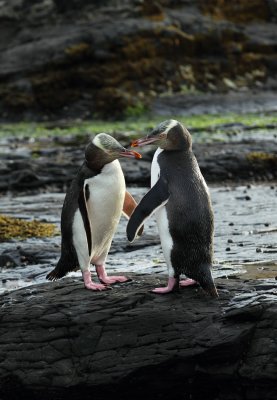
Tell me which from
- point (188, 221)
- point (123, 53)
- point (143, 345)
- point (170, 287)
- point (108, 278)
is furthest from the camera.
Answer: point (123, 53)

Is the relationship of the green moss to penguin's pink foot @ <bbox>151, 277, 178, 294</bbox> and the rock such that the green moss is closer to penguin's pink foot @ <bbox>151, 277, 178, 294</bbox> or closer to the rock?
the rock

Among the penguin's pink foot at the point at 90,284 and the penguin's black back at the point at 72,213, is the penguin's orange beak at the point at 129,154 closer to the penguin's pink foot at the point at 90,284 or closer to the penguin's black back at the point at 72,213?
the penguin's black back at the point at 72,213

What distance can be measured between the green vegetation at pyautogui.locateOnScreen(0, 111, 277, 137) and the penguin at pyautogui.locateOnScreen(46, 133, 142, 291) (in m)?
15.9

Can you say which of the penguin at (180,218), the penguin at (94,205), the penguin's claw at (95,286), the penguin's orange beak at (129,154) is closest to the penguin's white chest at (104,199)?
the penguin at (94,205)

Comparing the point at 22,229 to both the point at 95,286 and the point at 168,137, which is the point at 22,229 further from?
the point at 168,137

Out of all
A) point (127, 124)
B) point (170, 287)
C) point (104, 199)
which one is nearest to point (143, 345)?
point (170, 287)

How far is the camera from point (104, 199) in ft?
27.6

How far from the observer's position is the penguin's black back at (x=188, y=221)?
7941mm

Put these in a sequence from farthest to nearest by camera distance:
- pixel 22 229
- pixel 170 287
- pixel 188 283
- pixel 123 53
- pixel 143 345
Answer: pixel 123 53 → pixel 22 229 → pixel 188 283 → pixel 170 287 → pixel 143 345

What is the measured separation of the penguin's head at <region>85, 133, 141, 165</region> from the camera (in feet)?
27.5

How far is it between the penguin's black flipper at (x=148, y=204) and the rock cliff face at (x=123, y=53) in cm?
2118

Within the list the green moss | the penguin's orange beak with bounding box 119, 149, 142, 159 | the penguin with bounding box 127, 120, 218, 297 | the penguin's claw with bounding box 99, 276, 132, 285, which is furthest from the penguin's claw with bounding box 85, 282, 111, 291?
the green moss

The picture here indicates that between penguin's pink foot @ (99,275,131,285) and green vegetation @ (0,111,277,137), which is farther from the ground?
penguin's pink foot @ (99,275,131,285)

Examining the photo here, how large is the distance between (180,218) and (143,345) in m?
0.97
